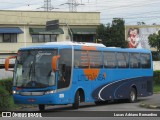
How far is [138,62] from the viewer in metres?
30.7

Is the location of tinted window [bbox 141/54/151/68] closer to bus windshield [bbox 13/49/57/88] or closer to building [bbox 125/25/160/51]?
bus windshield [bbox 13/49/57/88]

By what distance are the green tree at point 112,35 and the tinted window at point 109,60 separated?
43770 millimetres

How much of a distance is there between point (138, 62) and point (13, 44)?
42715 mm

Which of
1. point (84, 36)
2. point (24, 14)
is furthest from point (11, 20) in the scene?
point (84, 36)

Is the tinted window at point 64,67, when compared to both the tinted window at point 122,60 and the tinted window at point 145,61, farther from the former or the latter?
the tinted window at point 145,61

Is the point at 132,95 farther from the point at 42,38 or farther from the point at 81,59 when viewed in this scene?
the point at 42,38

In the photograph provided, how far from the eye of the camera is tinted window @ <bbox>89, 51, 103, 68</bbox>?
25891 mm

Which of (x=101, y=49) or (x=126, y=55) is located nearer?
(x=101, y=49)

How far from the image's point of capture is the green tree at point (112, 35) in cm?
7225

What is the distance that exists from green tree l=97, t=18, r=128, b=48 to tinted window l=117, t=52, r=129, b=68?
42475 mm

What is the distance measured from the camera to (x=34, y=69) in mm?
22750

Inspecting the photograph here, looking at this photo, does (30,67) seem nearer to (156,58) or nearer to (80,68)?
(80,68)

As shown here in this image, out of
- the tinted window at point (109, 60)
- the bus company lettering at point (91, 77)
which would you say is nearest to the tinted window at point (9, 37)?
the tinted window at point (109, 60)

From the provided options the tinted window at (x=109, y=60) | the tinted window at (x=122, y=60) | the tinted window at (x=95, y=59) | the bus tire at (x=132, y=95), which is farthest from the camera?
the bus tire at (x=132, y=95)
